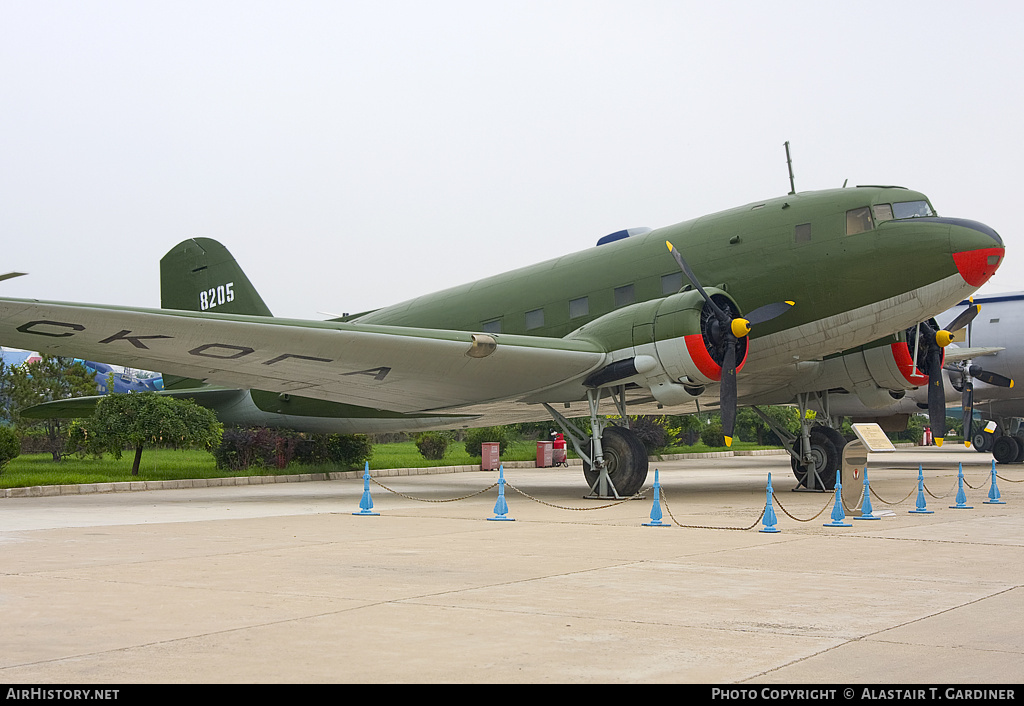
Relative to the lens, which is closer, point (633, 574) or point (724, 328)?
point (633, 574)

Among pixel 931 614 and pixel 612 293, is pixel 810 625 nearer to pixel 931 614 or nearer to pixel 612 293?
pixel 931 614

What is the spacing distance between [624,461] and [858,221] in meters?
5.73

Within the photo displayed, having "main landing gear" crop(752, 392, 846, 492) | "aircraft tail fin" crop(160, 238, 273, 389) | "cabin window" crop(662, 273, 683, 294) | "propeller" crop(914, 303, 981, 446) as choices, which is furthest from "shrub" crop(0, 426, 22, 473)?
"propeller" crop(914, 303, 981, 446)

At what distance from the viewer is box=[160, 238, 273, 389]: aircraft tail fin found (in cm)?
2295

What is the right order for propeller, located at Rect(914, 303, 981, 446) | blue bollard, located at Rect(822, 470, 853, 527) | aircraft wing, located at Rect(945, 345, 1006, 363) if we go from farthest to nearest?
aircraft wing, located at Rect(945, 345, 1006, 363)
propeller, located at Rect(914, 303, 981, 446)
blue bollard, located at Rect(822, 470, 853, 527)

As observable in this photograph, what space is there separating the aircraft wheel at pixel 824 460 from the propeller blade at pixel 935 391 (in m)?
2.01

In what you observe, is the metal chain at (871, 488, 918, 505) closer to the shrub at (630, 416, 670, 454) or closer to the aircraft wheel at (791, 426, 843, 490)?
the aircraft wheel at (791, 426, 843, 490)

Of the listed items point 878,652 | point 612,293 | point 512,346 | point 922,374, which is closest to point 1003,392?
point 922,374

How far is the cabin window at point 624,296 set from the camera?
17.8m

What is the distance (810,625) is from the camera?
19.6 ft

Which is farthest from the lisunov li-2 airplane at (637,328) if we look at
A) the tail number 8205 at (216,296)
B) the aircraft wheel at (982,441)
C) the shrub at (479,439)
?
the aircraft wheel at (982,441)

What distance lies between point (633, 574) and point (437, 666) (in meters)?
3.73

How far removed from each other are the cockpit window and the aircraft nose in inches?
26.3

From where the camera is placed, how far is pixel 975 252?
15305mm
